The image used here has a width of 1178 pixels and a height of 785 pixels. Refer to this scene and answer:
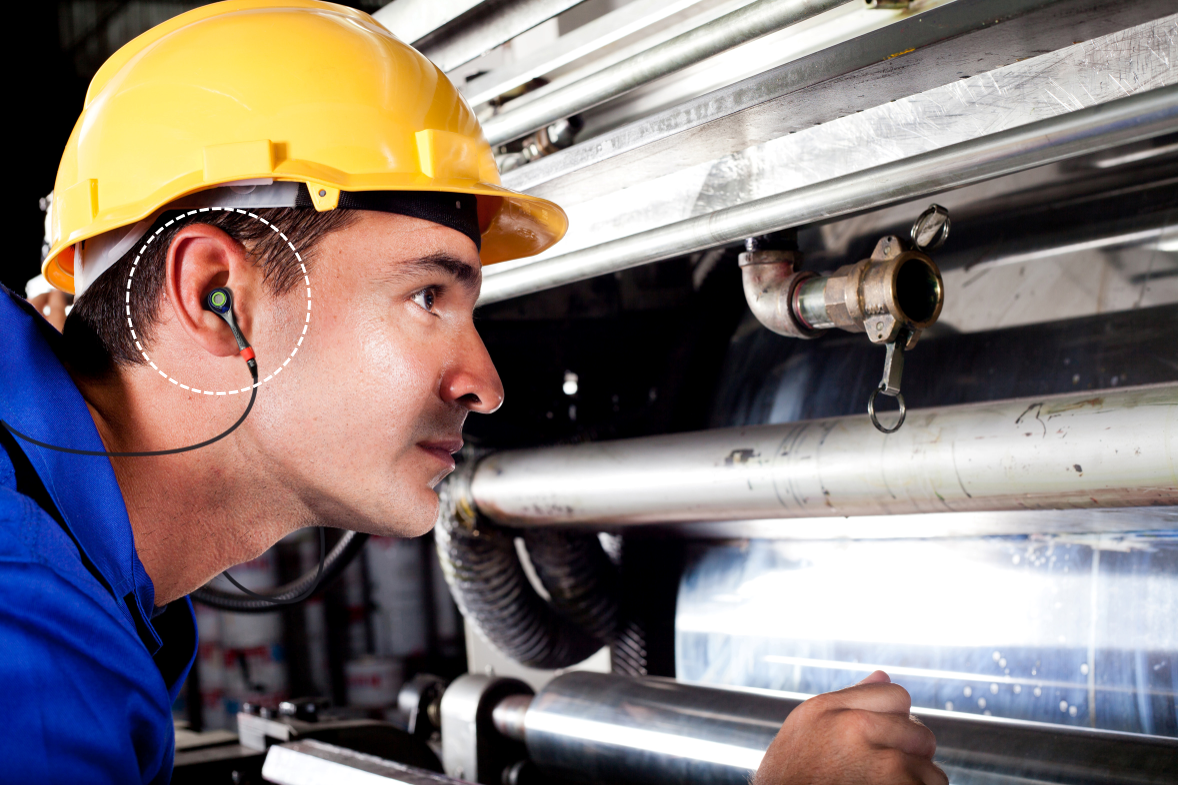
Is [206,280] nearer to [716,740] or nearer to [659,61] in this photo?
[659,61]

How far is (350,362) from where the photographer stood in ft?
2.29

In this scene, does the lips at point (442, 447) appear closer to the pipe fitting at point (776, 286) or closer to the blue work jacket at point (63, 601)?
the blue work jacket at point (63, 601)

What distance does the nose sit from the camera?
0.72m

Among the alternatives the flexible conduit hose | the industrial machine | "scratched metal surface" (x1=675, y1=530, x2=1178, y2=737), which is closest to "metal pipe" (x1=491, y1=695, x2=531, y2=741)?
the industrial machine

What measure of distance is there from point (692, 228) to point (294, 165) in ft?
1.04

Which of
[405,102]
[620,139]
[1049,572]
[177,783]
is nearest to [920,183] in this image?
[620,139]

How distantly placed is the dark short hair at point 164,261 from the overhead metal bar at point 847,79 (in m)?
0.25

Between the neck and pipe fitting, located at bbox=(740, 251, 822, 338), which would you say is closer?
the neck

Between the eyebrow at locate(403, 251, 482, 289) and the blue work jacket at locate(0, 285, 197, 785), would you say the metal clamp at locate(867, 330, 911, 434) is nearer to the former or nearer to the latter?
the eyebrow at locate(403, 251, 482, 289)

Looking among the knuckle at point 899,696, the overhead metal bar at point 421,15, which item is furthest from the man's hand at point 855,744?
the overhead metal bar at point 421,15

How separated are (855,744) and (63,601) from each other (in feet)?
1.53

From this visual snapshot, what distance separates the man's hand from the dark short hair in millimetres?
464

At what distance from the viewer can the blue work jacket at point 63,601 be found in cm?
51

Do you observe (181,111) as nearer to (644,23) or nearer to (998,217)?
(644,23)
